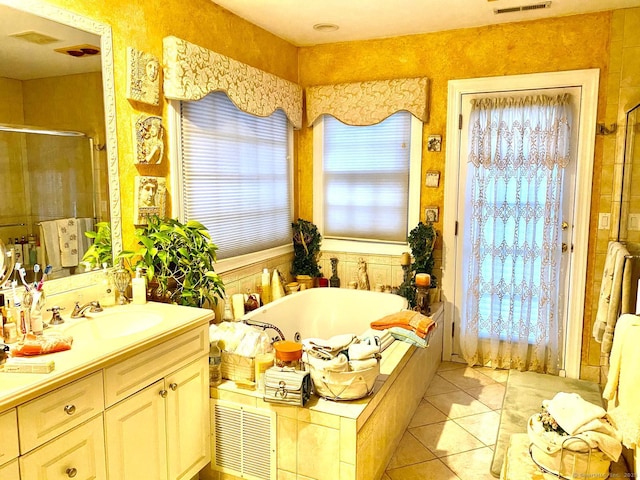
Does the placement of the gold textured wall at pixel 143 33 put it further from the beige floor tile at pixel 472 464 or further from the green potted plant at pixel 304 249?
the beige floor tile at pixel 472 464

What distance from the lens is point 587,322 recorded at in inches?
140

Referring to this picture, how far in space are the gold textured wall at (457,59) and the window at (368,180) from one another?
0.10 meters

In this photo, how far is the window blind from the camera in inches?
157

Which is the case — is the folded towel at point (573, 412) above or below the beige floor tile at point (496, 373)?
above

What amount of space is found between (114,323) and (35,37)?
4.22 feet

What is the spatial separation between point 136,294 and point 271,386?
82cm

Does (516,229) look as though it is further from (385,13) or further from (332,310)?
(385,13)

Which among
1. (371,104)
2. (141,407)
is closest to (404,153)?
(371,104)

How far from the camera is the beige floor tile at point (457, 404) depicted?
10.5 ft

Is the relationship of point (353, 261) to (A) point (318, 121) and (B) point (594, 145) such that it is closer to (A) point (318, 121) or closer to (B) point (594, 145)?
(A) point (318, 121)

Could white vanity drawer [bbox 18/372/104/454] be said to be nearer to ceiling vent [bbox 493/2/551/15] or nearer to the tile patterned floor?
the tile patterned floor

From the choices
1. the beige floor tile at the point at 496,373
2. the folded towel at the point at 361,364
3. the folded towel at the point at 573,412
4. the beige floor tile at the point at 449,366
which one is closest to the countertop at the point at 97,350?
the folded towel at the point at 361,364

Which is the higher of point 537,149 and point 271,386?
point 537,149

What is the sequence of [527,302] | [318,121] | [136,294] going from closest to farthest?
[136,294], [527,302], [318,121]
